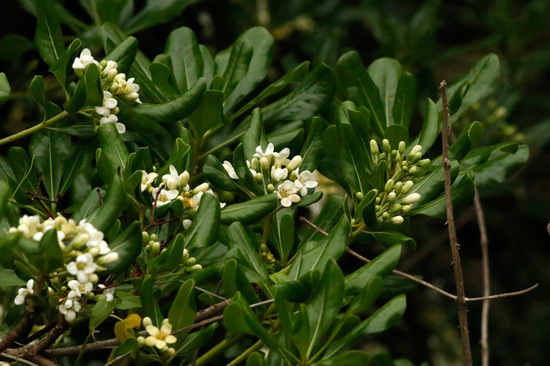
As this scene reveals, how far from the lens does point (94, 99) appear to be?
1500 millimetres

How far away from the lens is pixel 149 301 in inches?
52.9

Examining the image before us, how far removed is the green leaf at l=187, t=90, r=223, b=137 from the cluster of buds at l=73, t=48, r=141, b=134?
192 millimetres

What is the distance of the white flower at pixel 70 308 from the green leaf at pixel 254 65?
703 mm

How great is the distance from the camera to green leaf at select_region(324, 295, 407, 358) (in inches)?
50.8

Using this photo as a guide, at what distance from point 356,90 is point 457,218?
1.78m

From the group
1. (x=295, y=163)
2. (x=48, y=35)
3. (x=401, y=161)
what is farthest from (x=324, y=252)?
(x=48, y=35)

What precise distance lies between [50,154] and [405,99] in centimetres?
86

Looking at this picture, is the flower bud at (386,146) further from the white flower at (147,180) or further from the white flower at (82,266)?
the white flower at (82,266)

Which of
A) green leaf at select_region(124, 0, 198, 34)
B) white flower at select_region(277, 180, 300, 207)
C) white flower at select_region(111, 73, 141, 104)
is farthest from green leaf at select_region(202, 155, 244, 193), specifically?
green leaf at select_region(124, 0, 198, 34)

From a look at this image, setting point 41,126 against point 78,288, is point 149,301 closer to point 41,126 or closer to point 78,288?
point 78,288

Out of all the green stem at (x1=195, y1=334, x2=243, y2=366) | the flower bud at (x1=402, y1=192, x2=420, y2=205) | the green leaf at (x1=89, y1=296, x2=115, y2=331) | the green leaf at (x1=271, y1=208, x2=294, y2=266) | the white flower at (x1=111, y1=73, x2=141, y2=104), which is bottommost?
the green stem at (x1=195, y1=334, x2=243, y2=366)

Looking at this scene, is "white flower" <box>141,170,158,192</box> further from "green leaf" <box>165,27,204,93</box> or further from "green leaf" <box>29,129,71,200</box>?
"green leaf" <box>165,27,204,93</box>

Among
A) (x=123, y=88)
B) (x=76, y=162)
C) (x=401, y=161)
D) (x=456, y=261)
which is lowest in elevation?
(x=456, y=261)

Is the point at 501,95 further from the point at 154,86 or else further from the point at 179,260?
the point at 179,260
